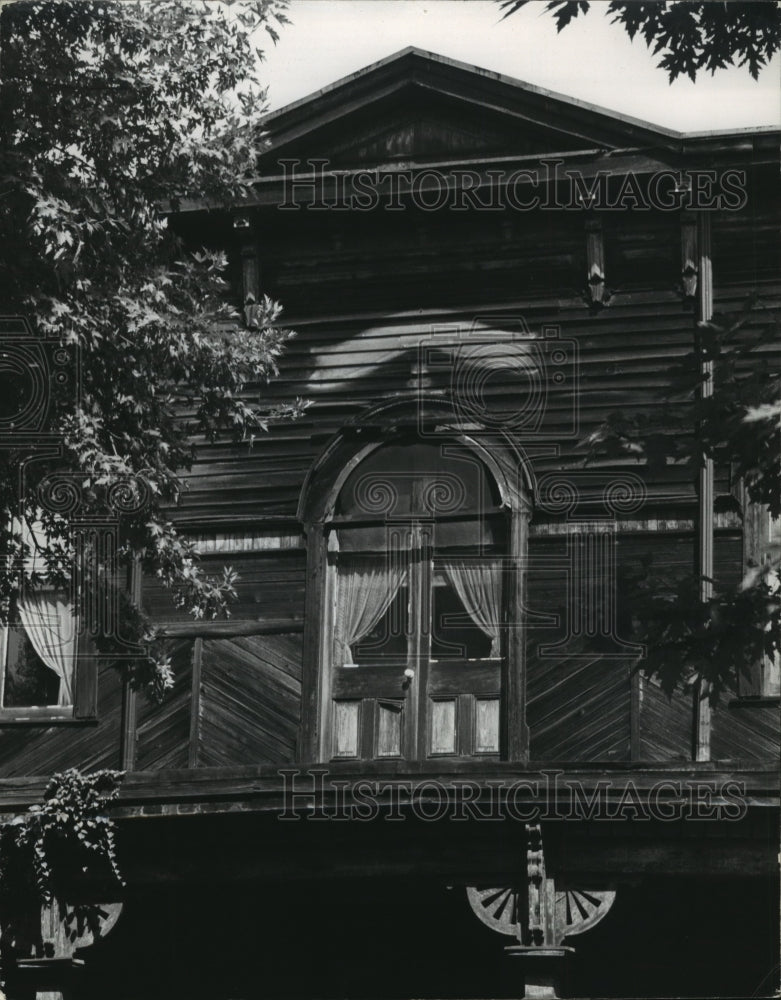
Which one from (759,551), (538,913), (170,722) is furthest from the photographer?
(170,722)

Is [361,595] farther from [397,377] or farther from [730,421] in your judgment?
[730,421]

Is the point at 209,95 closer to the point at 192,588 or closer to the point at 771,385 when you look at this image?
the point at 192,588

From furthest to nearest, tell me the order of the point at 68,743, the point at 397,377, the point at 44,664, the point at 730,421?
the point at 397,377, the point at 44,664, the point at 68,743, the point at 730,421

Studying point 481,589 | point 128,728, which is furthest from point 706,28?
point 128,728

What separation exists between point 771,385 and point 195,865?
19.4 ft

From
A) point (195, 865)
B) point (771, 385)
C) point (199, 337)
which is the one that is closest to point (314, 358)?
point (199, 337)

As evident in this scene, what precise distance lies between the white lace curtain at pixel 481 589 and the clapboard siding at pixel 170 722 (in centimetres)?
227

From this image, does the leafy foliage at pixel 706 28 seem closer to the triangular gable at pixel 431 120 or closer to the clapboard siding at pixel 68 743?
the triangular gable at pixel 431 120

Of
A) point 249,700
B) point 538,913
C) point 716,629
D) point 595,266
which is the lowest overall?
point 538,913

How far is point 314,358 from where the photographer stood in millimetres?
17094

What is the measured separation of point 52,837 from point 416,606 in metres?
3.55

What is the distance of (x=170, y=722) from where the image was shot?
53.0ft

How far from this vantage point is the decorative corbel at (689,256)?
16.6m

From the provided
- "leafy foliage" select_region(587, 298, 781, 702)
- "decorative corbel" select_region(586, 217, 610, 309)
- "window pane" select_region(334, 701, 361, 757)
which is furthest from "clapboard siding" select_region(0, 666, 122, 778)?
"leafy foliage" select_region(587, 298, 781, 702)
